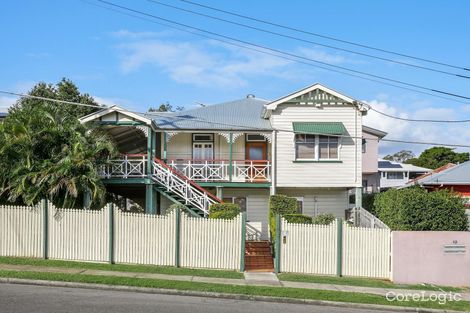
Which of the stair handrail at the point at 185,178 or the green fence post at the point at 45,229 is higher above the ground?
the stair handrail at the point at 185,178

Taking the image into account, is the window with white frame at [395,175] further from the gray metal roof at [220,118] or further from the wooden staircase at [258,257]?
the wooden staircase at [258,257]

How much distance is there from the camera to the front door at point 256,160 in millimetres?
24859

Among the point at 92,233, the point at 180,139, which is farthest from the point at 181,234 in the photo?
the point at 180,139

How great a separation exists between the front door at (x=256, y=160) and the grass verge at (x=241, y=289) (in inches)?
451

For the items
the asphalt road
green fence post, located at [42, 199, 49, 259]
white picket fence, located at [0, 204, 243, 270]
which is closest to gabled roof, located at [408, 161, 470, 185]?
white picket fence, located at [0, 204, 243, 270]

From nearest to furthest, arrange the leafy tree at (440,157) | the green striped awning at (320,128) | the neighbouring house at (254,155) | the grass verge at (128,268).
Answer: the grass verge at (128,268) < the neighbouring house at (254,155) < the green striped awning at (320,128) < the leafy tree at (440,157)

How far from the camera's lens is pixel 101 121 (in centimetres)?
2255

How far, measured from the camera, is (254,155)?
26.5 m

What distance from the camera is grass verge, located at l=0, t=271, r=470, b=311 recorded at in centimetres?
1296

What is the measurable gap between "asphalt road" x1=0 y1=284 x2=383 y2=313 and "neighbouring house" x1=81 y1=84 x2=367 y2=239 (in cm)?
1014

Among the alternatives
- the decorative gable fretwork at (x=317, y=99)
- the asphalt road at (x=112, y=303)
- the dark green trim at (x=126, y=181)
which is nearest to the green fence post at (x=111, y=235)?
the asphalt road at (x=112, y=303)

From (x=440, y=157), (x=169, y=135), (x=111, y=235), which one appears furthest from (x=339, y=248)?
(x=440, y=157)

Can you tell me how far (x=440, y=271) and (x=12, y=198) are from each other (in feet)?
47.6
